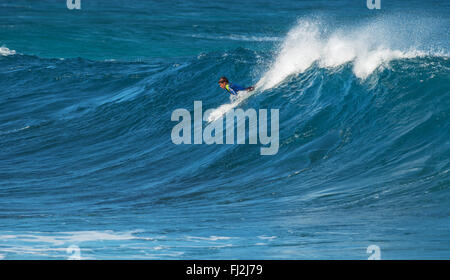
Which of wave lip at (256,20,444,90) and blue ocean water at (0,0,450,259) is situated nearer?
blue ocean water at (0,0,450,259)

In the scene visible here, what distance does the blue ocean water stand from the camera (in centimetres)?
699

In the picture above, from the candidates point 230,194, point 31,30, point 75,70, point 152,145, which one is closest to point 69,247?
point 230,194

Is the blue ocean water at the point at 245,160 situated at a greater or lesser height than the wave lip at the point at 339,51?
lesser

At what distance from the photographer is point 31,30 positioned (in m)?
32.8

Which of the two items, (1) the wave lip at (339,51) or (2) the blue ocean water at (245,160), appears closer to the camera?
(2) the blue ocean water at (245,160)

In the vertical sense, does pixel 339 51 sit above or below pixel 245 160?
above

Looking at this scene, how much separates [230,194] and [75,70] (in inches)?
565

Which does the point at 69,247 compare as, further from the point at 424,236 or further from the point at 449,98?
the point at 449,98

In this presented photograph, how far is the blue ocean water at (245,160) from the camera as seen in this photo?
699cm

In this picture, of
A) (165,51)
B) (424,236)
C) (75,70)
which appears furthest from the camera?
(165,51)

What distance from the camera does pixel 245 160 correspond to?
35.9 ft

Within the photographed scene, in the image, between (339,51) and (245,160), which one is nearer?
(245,160)

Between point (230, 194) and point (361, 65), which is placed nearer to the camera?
point (230, 194)

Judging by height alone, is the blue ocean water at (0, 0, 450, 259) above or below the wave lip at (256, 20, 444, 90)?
below
